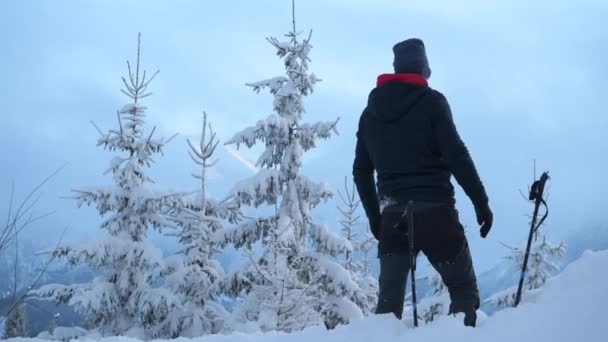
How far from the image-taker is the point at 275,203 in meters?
14.0

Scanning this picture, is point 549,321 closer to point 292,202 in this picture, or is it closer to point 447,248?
point 447,248

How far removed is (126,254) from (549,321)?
46.0ft

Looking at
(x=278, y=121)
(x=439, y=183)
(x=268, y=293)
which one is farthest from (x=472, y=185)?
(x=278, y=121)

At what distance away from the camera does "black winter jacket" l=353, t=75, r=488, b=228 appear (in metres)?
3.69

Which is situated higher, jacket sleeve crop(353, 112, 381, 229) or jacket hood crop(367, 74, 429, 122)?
jacket hood crop(367, 74, 429, 122)

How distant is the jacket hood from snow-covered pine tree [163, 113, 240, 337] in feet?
37.3

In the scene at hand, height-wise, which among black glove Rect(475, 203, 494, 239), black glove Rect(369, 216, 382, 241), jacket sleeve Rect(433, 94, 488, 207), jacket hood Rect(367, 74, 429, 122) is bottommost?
black glove Rect(369, 216, 382, 241)

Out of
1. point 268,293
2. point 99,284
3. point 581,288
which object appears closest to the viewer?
point 581,288

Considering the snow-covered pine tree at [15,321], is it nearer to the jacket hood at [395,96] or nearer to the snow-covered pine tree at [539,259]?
the jacket hood at [395,96]

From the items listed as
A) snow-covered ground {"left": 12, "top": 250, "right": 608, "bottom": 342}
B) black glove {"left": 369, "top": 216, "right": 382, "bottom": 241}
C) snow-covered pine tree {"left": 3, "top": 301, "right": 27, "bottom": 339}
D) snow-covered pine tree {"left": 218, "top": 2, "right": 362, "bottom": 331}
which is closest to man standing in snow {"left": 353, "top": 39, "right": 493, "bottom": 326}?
black glove {"left": 369, "top": 216, "right": 382, "bottom": 241}

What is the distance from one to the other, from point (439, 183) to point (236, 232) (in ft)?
35.9

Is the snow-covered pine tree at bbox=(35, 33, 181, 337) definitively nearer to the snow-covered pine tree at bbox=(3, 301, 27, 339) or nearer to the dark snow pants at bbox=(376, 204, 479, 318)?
the snow-covered pine tree at bbox=(3, 301, 27, 339)

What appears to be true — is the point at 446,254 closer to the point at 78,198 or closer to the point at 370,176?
the point at 370,176

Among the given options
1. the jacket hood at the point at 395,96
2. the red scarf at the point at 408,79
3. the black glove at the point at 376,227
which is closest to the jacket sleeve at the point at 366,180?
the black glove at the point at 376,227
